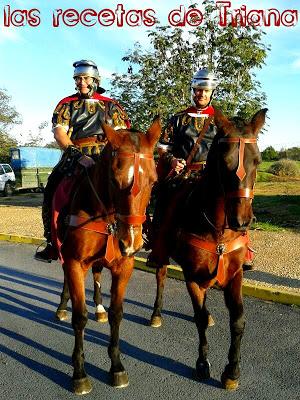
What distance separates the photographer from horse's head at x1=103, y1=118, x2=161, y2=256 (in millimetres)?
3266

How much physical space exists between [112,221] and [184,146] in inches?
70.3

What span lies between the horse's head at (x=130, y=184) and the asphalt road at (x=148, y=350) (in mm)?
1684

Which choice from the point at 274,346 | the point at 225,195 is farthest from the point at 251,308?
the point at 225,195

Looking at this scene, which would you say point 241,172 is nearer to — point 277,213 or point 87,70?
point 87,70

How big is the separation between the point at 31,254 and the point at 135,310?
4794 mm

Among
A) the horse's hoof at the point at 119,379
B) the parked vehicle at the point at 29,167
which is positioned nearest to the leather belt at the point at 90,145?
the horse's hoof at the point at 119,379

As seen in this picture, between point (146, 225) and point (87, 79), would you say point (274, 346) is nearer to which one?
point (146, 225)

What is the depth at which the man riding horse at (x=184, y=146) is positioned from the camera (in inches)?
198

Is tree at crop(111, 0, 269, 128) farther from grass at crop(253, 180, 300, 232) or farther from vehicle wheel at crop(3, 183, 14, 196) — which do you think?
vehicle wheel at crop(3, 183, 14, 196)

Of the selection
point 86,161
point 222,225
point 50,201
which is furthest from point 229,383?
point 50,201

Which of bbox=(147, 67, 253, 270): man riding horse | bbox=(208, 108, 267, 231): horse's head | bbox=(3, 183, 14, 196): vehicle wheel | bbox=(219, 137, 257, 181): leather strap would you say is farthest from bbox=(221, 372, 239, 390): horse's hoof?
bbox=(3, 183, 14, 196): vehicle wheel

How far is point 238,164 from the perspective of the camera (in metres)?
3.33

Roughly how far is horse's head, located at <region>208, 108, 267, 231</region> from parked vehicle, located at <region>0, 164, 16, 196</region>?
27.4 metres

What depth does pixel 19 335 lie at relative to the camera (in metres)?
5.30
